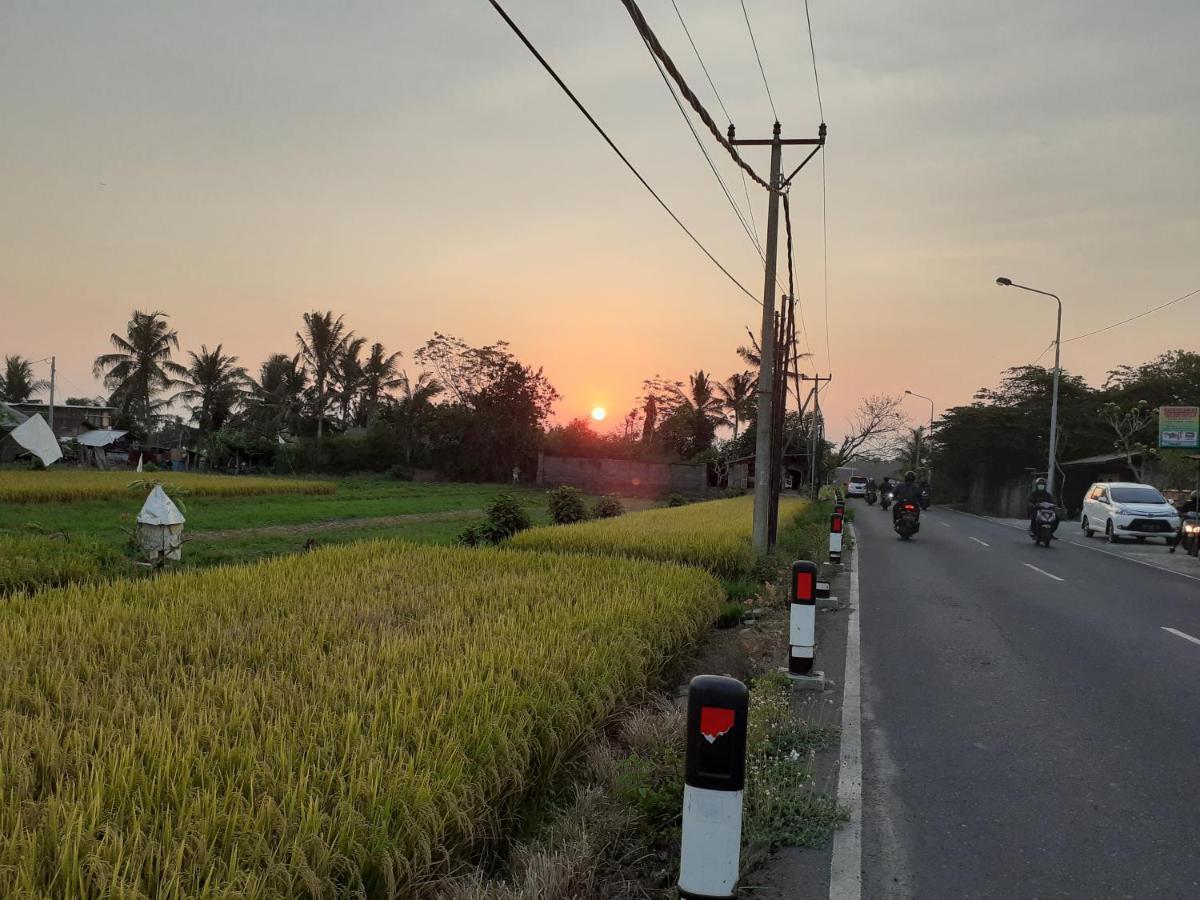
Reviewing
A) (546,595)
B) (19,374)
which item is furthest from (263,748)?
(19,374)

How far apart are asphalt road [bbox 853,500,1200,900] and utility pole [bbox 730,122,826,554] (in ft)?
8.37

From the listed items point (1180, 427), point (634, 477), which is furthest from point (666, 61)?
point (634, 477)

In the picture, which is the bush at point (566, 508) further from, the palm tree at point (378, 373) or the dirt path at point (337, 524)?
the palm tree at point (378, 373)

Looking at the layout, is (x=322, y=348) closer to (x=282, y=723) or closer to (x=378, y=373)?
(x=378, y=373)

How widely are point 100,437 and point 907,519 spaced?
4410 centimetres

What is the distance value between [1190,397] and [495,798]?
186 ft

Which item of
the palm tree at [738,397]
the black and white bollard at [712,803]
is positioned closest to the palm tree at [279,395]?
the palm tree at [738,397]

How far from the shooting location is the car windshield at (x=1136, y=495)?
73.7 feet

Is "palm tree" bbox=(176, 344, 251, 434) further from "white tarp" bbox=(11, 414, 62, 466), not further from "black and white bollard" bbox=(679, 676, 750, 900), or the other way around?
"black and white bollard" bbox=(679, 676, 750, 900)

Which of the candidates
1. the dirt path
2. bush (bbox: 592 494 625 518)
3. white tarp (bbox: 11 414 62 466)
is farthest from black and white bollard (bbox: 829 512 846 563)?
white tarp (bbox: 11 414 62 466)

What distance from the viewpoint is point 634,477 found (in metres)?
46.0

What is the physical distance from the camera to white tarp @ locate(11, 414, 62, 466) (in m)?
33.0

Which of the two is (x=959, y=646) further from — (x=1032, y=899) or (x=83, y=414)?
(x=83, y=414)

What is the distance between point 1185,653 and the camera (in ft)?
24.9
